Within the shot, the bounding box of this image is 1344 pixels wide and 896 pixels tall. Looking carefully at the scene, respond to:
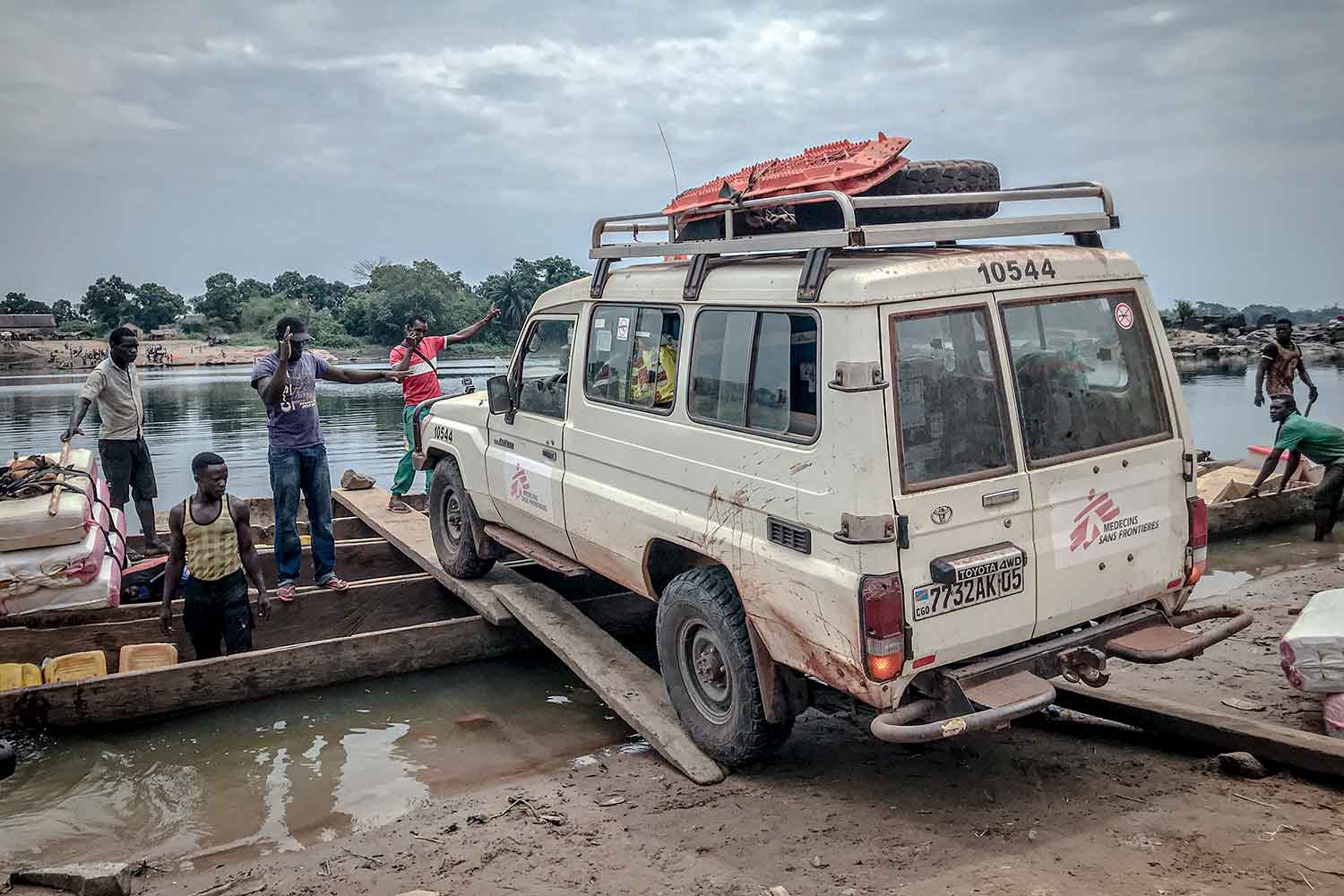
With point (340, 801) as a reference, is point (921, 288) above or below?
above

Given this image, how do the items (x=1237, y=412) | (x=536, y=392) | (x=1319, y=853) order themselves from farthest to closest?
(x=1237, y=412) < (x=536, y=392) < (x=1319, y=853)

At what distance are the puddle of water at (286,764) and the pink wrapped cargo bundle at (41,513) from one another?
1.81 m

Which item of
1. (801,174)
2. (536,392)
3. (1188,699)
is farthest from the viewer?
(536,392)

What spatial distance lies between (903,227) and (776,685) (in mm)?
2053

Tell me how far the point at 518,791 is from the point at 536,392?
245 centimetres

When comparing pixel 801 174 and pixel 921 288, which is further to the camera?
pixel 801 174

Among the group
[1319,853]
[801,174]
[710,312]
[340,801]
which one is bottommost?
[340,801]

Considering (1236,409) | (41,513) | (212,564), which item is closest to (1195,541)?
(212,564)

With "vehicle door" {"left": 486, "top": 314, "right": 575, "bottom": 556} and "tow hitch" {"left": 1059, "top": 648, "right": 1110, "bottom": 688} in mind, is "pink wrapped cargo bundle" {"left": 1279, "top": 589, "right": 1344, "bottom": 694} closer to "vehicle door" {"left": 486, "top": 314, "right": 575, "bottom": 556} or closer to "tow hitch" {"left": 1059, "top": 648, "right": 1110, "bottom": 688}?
"tow hitch" {"left": 1059, "top": 648, "right": 1110, "bottom": 688}

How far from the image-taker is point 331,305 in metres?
91.2

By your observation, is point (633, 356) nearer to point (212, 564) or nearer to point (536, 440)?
point (536, 440)

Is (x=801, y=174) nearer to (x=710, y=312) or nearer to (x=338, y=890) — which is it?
(x=710, y=312)

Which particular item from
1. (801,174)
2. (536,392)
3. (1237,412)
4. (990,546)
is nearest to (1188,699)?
(990,546)

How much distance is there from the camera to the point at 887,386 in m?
3.97
